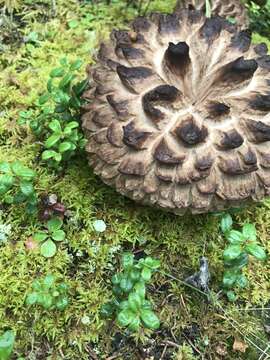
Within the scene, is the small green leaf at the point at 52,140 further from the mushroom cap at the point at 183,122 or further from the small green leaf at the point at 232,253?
the small green leaf at the point at 232,253

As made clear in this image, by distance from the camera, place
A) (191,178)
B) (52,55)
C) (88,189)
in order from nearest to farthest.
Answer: (191,178) → (88,189) → (52,55)

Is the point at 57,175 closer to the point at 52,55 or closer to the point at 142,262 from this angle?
the point at 142,262

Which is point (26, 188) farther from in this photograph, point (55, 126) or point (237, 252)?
point (237, 252)

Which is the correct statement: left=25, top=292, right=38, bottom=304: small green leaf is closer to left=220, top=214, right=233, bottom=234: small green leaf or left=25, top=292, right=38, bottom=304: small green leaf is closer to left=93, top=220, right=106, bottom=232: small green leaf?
left=93, top=220, right=106, bottom=232: small green leaf

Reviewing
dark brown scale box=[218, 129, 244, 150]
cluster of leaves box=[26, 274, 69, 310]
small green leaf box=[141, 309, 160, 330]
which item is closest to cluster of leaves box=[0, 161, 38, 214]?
cluster of leaves box=[26, 274, 69, 310]

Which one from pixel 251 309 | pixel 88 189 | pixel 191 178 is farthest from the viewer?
pixel 88 189

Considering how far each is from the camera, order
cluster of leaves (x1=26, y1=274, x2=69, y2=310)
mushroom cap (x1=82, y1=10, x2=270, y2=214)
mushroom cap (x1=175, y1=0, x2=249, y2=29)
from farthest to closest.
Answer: mushroom cap (x1=175, y1=0, x2=249, y2=29)
mushroom cap (x1=82, y1=10, x2=270, y2=214)
cluster of leaves (x1=26, y1=274, x2=69, y2=310)

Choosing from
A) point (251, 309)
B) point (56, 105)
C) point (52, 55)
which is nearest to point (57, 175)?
point (56, 105)
